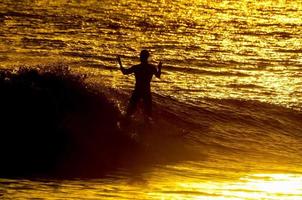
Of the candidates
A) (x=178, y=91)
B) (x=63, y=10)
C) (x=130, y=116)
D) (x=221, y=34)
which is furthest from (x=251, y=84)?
(x=63, y=10)

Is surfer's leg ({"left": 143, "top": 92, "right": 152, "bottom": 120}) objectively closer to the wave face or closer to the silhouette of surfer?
the silhouette of surfer

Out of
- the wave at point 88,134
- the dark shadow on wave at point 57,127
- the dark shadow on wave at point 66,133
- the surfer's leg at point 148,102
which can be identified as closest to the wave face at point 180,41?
the wave at point 88,134

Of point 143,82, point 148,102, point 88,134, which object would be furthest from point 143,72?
point 88,134

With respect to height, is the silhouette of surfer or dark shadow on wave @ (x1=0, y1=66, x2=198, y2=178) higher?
the silhouette of surfer

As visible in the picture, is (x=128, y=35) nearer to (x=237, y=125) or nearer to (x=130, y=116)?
(x=237, y=125)

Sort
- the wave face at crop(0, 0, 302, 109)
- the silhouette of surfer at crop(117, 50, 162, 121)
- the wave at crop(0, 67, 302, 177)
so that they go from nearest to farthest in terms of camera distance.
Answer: the wave at crop(0, 67, 302, 177)
the silhouette of surfer at crop(117, 50, 162, 121)
the wave face at crop(0, 0, 302, 109)

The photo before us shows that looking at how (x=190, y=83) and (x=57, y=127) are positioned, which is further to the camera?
(x=190, y=83)

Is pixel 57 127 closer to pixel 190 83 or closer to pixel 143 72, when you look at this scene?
pixel 143 72

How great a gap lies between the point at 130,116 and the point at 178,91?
23.5ft

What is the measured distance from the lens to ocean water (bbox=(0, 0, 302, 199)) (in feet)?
50.5

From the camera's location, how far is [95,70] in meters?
30.6

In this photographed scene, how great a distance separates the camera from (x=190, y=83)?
28609 millimetres

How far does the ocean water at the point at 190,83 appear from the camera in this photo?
606 inches

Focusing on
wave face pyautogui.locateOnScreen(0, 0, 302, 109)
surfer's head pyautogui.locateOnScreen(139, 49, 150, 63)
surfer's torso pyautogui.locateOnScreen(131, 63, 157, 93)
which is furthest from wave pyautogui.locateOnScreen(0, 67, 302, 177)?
wave face pyautogui.locateOnScreen(0, 0, 302, 109)
